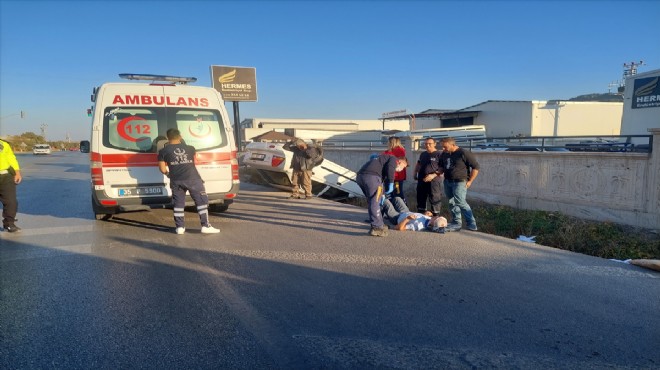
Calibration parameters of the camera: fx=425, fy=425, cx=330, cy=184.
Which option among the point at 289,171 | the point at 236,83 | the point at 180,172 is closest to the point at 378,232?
the point at 180,172

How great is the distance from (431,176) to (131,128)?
208 inches

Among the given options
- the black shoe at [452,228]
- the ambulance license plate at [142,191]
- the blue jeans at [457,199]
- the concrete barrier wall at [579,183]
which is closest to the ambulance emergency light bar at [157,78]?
the ambulance license plate at [142,191]

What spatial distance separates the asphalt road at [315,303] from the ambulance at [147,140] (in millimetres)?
759

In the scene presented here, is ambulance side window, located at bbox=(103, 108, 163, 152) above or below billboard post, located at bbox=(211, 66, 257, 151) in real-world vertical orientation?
below

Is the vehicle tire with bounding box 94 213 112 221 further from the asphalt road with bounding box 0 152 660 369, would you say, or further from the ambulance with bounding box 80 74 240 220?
the asphalt road with bounding box 0 152 660 369

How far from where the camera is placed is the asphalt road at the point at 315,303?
3086 mm

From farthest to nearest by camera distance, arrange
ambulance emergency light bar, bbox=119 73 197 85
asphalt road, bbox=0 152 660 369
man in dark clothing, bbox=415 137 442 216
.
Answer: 1. ambulance emergency light bar, bbox=119 73 197 85
2. man in dark clothing, bbox=415 137 442 216
3. asphalt road, bbox=0 152 660 369

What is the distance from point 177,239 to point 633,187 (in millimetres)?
8037

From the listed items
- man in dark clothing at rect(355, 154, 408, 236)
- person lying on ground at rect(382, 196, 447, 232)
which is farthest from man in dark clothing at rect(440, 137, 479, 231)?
man in dark clothing at rect(355, 154, 408, 236)

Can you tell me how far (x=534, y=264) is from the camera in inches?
213

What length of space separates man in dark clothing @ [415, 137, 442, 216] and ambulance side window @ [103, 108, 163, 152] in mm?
4805

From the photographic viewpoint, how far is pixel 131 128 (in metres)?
7.22

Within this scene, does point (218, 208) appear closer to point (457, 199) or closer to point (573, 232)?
point (457, 199)

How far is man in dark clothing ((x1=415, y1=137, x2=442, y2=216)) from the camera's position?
7750 millimetres
